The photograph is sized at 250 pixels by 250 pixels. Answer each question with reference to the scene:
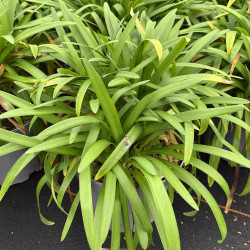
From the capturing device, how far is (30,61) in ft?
4.24

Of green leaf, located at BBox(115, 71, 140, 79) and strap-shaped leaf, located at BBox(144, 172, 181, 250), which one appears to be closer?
strap-shaped leaf, located at BBox(144, 172, 181, 250)

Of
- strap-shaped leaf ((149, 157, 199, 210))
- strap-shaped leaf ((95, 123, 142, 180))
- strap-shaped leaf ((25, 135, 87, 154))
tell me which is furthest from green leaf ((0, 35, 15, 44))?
strap-shaped leaf ((149, 157, 199, 210))

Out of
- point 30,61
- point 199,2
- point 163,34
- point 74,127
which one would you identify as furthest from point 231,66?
point 30,61

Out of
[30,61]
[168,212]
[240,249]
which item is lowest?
[240,249]

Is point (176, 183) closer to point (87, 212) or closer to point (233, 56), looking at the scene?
point (87, 212)

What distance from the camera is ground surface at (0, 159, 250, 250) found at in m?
1.20

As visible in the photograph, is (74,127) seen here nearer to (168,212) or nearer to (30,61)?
(168,212)

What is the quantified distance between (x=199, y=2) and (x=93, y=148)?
3.45 feet

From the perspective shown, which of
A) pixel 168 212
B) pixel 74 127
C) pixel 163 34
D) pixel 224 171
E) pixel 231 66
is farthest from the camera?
pixel 224 171

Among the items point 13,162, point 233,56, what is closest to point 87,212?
point 13,162

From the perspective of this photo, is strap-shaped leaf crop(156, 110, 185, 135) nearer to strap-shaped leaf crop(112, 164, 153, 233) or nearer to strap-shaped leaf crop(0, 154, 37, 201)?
strap-shaped leaf crop(112, 164, 153, 233)

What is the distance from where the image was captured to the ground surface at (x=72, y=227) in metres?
1.20

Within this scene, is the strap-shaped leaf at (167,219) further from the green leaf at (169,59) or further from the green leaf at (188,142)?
the green leaf at (169,59)

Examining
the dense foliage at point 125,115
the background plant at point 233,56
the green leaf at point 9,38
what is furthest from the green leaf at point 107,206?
the green leaf at point 9,38
